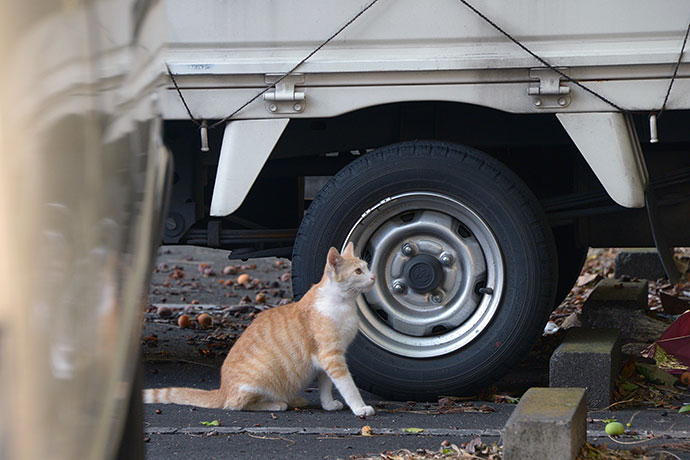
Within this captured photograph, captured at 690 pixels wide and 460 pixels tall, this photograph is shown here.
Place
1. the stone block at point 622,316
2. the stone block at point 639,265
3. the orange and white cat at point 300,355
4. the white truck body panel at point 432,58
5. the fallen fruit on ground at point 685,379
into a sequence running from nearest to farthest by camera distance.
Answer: the white truck body panel at point 432,58
the orange and white cat at point 300,355
the fallen fruit on ground at point 685,379
the stone block at point 622,316
the stone block at point 639,265

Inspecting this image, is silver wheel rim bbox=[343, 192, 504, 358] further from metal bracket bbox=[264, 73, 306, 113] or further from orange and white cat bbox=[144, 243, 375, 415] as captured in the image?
metal bracket bbox=[264, 73, 306, 113]

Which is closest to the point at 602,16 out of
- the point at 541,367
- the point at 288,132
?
the point at 288,132

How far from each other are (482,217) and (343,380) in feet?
3.18

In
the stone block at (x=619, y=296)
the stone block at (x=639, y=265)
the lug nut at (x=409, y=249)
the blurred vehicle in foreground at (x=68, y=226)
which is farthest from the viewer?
the stone block at (x=639, y=265)

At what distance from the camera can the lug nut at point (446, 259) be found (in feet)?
15.5

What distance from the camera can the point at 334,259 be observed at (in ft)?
14.7

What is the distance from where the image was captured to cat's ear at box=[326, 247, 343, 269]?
4488 millimetres

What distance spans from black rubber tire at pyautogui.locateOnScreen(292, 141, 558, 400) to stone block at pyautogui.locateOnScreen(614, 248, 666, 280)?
410 centimetres

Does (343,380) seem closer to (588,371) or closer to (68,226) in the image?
(588,371)

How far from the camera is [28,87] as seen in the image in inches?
52.4

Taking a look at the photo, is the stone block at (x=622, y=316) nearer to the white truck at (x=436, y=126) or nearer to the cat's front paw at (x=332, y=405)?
the white truck at (x=436, y=126)

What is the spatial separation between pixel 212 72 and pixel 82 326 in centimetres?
328

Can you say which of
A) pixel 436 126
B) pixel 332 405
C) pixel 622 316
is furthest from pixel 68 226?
pixel 622 316

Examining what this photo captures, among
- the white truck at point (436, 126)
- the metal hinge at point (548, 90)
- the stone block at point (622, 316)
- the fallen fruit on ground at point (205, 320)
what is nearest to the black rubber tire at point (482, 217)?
the white truck at point (436, 126)
